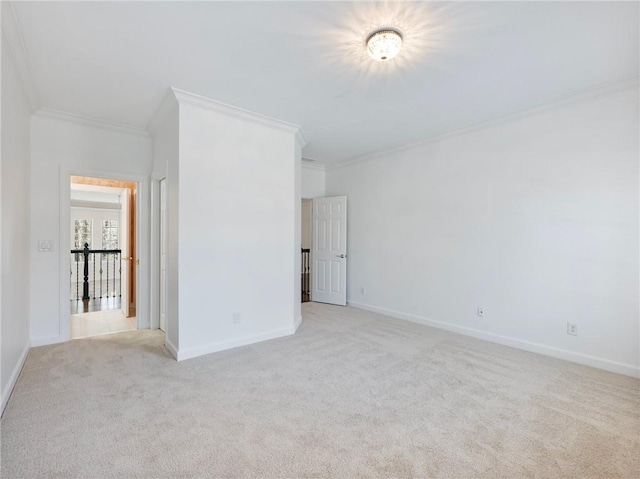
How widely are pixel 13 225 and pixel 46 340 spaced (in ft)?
5.49

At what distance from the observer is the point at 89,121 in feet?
12.3

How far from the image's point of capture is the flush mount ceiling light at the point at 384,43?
83.7 inches

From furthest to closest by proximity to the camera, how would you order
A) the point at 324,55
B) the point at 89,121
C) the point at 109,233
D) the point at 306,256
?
the point at 109,233 < the point at 306,256 < the point at 89,121 < the point at 324,55

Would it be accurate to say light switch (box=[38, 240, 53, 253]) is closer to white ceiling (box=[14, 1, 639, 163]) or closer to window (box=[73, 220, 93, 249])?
white ceiling (box=[14, 1, 639, 163])

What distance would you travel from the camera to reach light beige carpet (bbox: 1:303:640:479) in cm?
171

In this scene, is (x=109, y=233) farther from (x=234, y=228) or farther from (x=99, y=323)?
(x=234, y=228)

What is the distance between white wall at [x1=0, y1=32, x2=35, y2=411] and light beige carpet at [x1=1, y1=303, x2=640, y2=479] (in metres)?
0.29

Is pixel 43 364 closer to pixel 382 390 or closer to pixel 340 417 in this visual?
pixel 340 417

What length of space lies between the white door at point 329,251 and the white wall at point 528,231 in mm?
807

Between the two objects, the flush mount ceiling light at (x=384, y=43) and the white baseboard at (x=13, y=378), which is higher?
the flush mount ceiling light at (x=384, y=43)

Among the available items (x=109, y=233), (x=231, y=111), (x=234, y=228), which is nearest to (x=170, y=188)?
(x=234, y=228)

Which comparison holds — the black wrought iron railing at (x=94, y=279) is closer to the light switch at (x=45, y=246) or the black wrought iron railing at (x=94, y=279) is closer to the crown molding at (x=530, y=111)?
the light switch at (x=45, y=246)

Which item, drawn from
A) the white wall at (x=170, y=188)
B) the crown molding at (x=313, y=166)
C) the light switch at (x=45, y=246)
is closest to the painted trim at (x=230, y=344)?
the white wall at (x=170, y=188)

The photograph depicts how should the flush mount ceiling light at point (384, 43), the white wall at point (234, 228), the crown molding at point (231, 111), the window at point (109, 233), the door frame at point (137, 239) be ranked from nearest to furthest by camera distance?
the flush mount ceiling light at point (384, 43) → the crown molding at point (231, 111) → the white wall at point (234, 228) → the door frame at point (137, 239) → the window at point (109, 233)
